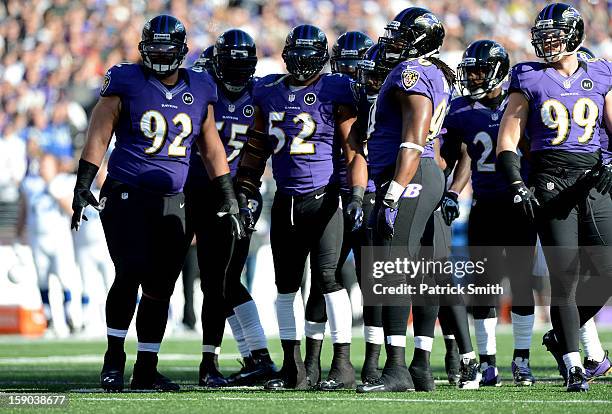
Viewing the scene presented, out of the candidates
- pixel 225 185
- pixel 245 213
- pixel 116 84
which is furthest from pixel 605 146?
pixel 116 84

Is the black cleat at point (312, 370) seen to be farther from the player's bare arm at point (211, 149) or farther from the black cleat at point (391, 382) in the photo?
the player's bare arm at point (211, 149)

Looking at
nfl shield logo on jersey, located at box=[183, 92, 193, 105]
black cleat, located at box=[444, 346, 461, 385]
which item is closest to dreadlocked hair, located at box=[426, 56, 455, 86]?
nfl shield logo on jersey, located at box=[183, 92, 193, 105]

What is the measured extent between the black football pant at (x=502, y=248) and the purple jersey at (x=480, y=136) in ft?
0.33

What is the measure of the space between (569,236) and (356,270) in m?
1.57

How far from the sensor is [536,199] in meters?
7.12

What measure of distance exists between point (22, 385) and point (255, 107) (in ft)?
7.88

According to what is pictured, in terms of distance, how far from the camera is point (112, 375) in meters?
7.24

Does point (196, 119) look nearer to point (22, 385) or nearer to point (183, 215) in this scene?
point (183, 215)

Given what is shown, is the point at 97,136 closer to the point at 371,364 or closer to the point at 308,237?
the point at 308,237

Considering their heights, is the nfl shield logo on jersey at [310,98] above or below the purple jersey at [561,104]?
above

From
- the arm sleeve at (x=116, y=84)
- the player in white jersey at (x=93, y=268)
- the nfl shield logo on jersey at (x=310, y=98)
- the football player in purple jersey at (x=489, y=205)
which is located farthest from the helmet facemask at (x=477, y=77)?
the player in white jersey at (x=93, y=268)

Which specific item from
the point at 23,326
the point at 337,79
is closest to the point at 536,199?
the point at 337,79

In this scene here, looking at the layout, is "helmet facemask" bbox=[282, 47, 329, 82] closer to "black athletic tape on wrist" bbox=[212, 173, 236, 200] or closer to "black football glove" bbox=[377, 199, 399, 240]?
"black athletic tape on wrist" bbox=[212, 173, 236, 200]

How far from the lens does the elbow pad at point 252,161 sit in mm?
8094
